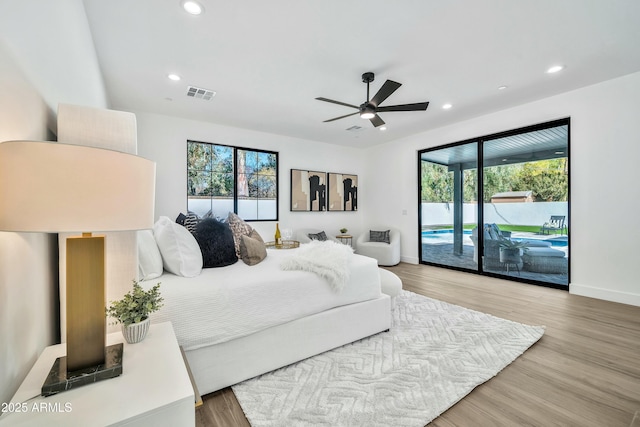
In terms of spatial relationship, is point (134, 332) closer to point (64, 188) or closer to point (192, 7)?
point (64, 188)

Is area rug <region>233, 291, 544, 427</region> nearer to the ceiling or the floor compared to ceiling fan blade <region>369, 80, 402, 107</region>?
nearer to the floor

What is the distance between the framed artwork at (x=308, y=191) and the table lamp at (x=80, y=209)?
191 inches

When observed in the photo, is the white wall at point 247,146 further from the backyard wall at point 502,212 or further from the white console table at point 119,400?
the white console table at point 119,400

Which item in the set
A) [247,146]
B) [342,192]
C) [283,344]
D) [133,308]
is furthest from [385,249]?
[133,308]

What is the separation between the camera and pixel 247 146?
5.21 m

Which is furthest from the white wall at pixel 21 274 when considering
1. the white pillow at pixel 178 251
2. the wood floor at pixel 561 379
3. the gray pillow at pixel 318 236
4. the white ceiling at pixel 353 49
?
the gray pillow at pixel 318 236

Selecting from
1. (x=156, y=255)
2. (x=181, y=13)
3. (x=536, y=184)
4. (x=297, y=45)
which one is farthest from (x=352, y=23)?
(x=536, y=184)

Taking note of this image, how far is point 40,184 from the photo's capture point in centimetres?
69

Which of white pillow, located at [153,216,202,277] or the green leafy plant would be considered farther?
white pillow, located at [153,216,202,277]

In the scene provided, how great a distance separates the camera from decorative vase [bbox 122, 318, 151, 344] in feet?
3.70

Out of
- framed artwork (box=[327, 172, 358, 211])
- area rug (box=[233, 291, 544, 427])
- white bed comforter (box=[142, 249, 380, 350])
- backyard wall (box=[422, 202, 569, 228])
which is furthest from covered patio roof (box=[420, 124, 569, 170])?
white bed comforter (box=[142, 249, 380, 350])

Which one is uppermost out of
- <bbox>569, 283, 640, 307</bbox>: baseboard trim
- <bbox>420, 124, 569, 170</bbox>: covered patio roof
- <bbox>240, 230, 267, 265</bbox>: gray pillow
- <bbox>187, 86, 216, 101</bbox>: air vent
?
<bbox>187, 86, 216, 101</bbox>: air vent

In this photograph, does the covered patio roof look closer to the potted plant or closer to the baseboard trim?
the baseboard trim

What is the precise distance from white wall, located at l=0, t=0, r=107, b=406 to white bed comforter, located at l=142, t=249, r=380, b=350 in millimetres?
488
